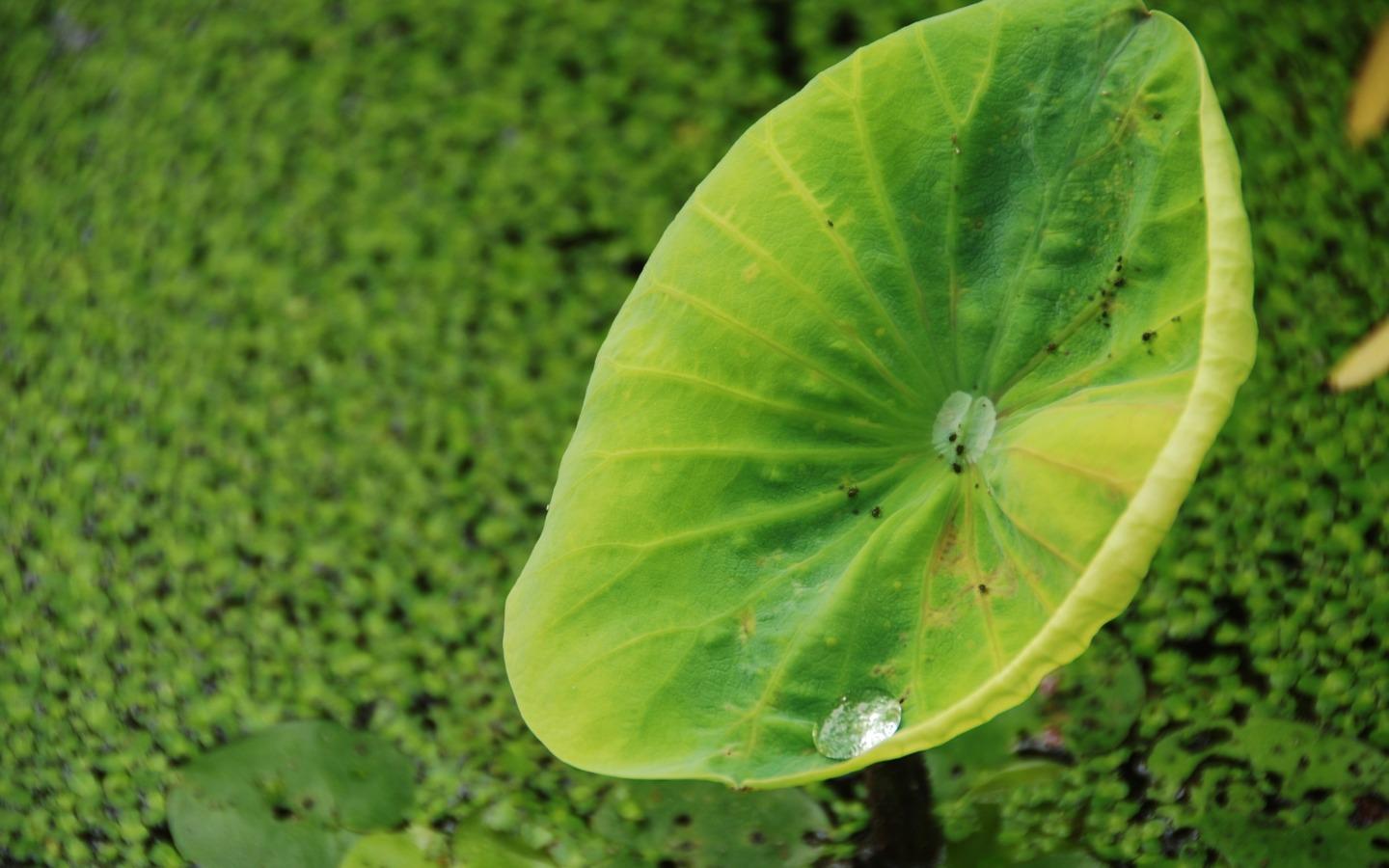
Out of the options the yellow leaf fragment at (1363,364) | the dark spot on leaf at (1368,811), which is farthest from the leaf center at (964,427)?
the yellow leaf fragment at (1363,364)

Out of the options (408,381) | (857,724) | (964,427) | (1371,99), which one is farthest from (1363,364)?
(408,381)

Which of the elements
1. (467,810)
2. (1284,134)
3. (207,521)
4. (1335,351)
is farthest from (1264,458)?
(207,521)

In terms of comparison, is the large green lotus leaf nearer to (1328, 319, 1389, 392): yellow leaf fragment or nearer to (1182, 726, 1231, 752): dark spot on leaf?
(1182, 726, 1231, 752): dark spot on leaf

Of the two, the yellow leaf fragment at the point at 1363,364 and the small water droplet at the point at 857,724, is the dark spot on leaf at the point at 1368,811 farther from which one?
the small water droplet at the point at 857,724

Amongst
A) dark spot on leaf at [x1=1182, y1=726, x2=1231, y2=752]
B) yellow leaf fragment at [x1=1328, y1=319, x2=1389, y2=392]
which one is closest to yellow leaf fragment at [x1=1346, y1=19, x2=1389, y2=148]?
yellow leaf fragment at [x1=1328, y1=319, x2=1389, y2=392]

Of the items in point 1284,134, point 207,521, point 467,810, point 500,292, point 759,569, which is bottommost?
point 467,810

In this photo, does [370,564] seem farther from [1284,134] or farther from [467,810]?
[1284,134]
